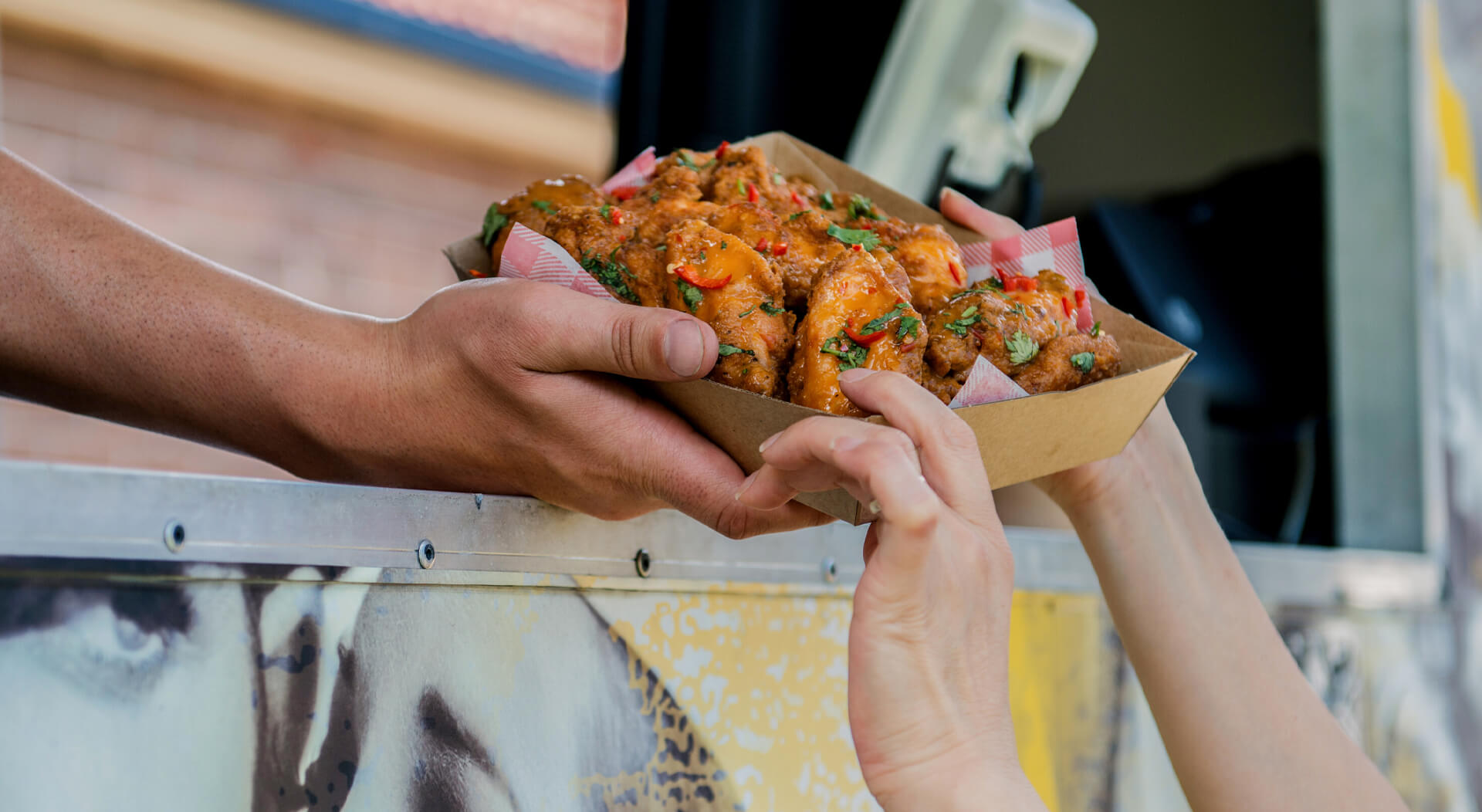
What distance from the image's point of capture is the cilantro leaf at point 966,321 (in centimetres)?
74

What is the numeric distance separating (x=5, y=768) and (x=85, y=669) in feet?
0.18

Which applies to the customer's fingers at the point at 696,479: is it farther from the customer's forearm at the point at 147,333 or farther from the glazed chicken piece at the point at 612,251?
the customer's forearm at the point at 147,333

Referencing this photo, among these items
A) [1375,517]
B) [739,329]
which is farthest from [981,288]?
[1375,517]

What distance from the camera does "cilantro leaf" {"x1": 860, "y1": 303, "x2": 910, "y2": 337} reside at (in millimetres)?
675

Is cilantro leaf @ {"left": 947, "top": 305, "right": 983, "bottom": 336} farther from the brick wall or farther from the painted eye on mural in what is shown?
the brick wall

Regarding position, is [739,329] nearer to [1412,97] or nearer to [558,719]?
[558,719]

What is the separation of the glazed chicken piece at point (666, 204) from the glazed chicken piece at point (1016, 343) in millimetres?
202

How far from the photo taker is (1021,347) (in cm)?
74

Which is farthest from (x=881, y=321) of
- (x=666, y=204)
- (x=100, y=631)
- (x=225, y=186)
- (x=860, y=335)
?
(x=225, y=186)

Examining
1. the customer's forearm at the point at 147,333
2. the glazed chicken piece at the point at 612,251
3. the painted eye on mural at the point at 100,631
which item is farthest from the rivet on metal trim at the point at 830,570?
the painted eye on mural at the point at 100,631

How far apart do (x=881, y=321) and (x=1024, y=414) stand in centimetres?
11

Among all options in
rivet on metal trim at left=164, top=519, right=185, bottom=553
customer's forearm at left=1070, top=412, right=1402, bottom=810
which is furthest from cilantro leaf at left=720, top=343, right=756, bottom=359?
customer's forearm at left=1070, top=412, right=1402, bottom=810

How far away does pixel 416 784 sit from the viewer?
0.69m

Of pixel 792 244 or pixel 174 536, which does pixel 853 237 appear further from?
pixel 174 536
